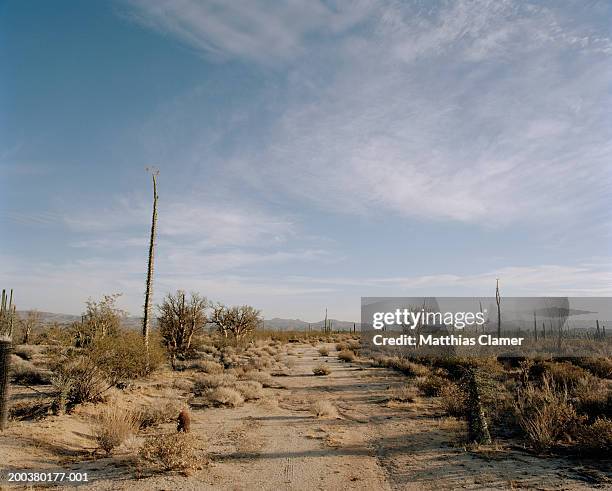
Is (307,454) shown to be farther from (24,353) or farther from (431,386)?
(24,353)

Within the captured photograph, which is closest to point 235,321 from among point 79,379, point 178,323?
point 178,323

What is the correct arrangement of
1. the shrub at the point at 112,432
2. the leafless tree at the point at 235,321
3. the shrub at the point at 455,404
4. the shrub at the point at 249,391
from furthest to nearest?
1. the leafless tree at the point at 235,321
2. the shrub at the point at 249,391
3. the shrub at the point at 455,404
4. the shrub at the point at 112,432

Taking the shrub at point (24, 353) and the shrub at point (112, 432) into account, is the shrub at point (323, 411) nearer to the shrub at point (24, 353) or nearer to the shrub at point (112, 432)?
the shrub at point (112, 432)

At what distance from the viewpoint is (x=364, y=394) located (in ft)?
55.5

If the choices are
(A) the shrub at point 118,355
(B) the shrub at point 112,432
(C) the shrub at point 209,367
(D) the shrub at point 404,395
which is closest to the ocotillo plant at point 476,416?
(D) the shrub at point 404,395

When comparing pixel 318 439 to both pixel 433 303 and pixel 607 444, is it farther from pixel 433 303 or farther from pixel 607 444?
pixel 433 303

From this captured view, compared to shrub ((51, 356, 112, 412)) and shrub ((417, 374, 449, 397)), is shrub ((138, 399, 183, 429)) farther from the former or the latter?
shrub ((417, 374, 449, 397))

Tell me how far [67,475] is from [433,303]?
47071 mm

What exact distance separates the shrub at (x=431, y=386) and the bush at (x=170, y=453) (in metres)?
10.6

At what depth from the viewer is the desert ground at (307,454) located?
24.2ft

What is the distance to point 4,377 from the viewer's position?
29.6ft

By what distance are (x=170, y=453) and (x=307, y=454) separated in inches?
118

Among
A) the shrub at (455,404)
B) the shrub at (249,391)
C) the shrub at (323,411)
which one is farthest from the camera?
the shrub at (249,391)

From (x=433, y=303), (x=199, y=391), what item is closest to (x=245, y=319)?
(x=199, y=391)
